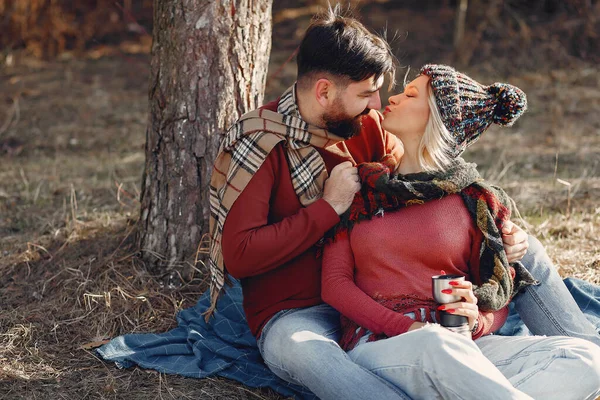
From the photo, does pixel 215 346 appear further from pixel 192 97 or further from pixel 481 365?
pixel 481 365

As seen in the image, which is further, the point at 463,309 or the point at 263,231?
the point at 263,231

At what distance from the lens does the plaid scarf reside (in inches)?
125

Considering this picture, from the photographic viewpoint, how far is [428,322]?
9.98 ft

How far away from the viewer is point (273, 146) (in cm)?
328

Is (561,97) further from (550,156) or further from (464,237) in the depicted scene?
(464,237)

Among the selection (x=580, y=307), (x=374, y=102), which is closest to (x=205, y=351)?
(x=374, y=102)

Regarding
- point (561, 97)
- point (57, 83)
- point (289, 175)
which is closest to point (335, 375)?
point (289, 175)

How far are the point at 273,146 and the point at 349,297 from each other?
70 centimetres

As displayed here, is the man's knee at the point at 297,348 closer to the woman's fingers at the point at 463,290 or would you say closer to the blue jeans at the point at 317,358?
the blue jeans at the point at 317,358

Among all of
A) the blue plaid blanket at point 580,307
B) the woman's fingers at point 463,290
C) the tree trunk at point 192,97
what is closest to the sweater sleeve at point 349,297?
the woman's fingers at point 463,290

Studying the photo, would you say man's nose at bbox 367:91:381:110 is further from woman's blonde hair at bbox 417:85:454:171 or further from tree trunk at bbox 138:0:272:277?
tree trunk at bbox 138:0:272:277

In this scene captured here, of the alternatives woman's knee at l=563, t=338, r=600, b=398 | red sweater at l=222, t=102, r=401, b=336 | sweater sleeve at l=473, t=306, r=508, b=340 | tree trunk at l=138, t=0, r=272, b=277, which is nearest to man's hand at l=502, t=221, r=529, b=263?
sweater sleeve at l=473, t=306, r=508, b=340

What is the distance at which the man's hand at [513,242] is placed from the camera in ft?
10.7

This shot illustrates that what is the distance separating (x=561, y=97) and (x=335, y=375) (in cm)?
626
